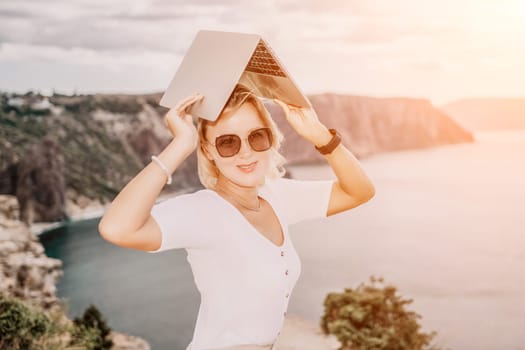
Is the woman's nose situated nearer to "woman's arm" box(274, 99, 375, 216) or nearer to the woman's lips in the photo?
the woman's lips

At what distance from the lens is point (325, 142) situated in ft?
5.95

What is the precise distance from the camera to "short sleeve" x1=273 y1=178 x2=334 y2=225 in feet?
6.30

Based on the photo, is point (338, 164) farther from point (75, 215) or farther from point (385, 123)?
point (385, 123)

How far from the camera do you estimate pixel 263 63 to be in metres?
1.63

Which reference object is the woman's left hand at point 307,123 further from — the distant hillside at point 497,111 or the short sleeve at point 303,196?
the distant hillside at point 497,111

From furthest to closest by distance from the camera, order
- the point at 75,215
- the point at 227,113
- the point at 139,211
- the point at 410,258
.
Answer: the point at 75,215
the point at 410,258
the point at 227,113
the point at 139,211

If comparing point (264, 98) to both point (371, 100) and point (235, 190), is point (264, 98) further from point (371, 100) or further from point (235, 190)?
point (371, 100)

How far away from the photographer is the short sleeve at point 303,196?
6.30 feet

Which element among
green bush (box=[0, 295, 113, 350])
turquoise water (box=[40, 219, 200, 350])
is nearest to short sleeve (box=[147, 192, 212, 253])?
green bush (box=[0, 295, 113, 350])

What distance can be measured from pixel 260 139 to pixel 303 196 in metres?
0.29

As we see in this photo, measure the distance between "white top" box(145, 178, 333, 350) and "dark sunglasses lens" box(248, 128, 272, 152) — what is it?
17 centimetres

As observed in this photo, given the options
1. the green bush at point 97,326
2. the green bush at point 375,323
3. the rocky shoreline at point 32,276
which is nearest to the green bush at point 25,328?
the rocky shoreline at point 32,276

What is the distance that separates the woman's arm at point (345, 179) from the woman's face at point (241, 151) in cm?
19

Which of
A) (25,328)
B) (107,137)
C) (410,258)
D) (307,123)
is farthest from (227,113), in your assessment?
(107,137)
